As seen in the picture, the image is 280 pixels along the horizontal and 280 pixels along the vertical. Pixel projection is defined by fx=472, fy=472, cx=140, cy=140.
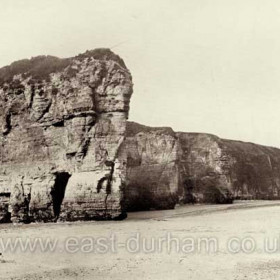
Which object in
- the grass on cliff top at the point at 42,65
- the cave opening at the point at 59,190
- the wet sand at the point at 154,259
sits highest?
the grass on cliff top at the point at 42,65

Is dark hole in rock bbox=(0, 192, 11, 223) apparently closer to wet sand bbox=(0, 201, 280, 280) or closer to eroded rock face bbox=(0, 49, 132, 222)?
eroded rock face bbox=(0, 49, 132, 222)

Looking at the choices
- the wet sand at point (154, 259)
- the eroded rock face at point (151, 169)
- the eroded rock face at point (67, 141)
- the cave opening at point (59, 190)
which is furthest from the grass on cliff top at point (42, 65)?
the eroded rock face at point (151, 169)

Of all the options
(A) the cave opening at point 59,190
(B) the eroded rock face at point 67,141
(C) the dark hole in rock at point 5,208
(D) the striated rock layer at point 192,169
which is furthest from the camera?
(D) the striated rock layer at point 192,169

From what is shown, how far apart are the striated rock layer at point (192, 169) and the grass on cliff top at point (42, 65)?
1697 cm

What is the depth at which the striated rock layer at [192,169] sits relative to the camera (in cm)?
4681

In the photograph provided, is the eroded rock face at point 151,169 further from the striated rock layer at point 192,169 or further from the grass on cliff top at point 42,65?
the grass on cliff top at point 42,65

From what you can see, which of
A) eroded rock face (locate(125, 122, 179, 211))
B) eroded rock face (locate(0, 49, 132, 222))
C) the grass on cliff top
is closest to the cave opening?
eroded rock face (locate(0, 49, 132, 222))

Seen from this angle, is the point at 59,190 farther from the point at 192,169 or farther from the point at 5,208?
the point at 192,169

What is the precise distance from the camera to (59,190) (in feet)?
95.1

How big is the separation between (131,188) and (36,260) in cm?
3200

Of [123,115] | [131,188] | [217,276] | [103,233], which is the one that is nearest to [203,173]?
[131,188]

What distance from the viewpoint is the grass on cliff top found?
30.3 m

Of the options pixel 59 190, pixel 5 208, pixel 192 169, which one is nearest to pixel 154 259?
pixel 59 190

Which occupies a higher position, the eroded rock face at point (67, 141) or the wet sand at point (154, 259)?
the eroded rock face at point (67, 141)
